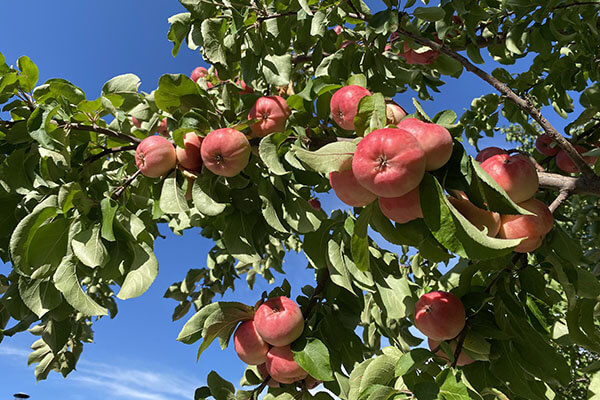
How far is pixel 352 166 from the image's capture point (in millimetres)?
1058

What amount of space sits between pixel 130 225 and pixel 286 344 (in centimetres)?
75

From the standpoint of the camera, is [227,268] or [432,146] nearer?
[432,146]

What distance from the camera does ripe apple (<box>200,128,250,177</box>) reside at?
1513mm

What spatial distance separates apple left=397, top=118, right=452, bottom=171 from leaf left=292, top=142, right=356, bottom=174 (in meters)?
0.16

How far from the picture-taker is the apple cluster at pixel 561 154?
2069mm

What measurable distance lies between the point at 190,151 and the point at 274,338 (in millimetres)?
779

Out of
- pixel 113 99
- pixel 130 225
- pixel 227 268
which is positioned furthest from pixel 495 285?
pixel 227 268

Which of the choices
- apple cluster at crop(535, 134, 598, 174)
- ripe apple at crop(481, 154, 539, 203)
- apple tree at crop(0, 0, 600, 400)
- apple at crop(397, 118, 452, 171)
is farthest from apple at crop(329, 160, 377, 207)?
apple cluster at crop(535, 134, 598, 174)

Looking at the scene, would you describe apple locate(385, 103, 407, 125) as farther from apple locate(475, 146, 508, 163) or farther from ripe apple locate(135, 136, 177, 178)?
ripe apple locate(135, 136, 177, 178)

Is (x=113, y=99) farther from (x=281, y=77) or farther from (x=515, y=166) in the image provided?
(x=515, y=166)

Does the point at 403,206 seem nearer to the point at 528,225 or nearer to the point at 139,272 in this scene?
the point at 528,225

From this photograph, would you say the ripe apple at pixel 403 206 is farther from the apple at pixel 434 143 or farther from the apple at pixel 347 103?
the apple at pixel 347 103

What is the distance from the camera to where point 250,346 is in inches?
69.9

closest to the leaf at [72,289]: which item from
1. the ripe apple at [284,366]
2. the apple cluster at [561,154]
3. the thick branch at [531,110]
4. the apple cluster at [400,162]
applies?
the ripe apple at [284,366]
